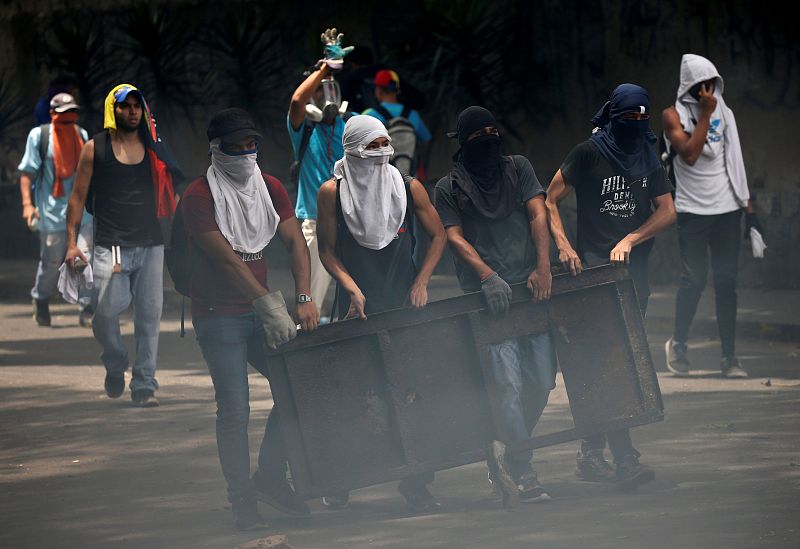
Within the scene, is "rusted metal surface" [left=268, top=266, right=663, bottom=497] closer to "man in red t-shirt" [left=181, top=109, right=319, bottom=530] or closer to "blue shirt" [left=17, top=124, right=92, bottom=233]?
"man in red t-shirt" [left=181, top=109, right=319, bottom=530]

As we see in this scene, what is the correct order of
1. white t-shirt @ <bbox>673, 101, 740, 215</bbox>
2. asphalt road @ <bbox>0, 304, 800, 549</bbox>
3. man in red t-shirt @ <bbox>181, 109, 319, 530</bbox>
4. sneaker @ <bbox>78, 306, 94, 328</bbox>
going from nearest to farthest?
asphalt road @ <bbox>0, 304, 800, 549</bbox>
man in red t-shirt @ <bbox>181, 109, 319, 530</bbox>
white t-shirt @ <bbox>673, 101, 740, 215</bbox>
sneaker @ <bbox>78, 306, 94, 328</bbox>

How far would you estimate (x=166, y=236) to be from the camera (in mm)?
10062

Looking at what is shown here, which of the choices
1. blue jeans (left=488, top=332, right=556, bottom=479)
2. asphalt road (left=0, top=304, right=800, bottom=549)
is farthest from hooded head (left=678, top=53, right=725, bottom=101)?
blue jeans (left=488, top=332, right=556, bottom=479)

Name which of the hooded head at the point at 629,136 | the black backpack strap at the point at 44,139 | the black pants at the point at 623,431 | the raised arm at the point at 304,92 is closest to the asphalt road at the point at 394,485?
the black pants at the point at 623,431

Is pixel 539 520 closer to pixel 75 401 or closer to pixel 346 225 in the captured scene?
pixel 346 225

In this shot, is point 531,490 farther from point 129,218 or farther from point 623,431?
point 129,218

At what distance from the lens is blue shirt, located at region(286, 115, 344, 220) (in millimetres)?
11070

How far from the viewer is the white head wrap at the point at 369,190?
24.3 feet

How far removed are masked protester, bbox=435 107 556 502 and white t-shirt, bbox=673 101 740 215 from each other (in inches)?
125

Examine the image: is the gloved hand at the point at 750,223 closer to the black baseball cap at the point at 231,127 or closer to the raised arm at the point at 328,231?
the raised arm at the point at 328,231

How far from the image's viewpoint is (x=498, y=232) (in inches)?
300

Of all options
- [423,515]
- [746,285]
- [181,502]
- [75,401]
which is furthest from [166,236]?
[746,285]

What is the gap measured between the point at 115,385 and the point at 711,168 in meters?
3.79

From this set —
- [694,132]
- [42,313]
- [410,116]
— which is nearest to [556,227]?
[694,132]
